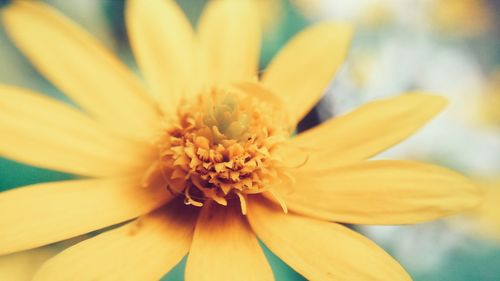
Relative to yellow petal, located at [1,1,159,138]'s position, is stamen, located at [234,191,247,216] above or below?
below

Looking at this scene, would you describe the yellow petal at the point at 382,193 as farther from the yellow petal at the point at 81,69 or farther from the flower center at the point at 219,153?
the yellow petal at the point at 81,69

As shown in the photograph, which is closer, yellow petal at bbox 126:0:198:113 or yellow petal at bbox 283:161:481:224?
yellow petal at bbox 283:161:481:224

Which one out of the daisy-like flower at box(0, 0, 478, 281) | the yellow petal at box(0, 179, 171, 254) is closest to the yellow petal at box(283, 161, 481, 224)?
the daisy-like flower at box(0, 0, 478, 281)

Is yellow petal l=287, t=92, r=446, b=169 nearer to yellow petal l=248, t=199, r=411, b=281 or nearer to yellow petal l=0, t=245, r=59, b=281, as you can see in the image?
yellow petal l=248, t=199, r=411, b=281

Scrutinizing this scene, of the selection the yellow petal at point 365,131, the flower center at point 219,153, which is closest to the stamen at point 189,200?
the flower center at point 219,153

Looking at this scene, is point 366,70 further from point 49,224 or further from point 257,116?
point 49,224

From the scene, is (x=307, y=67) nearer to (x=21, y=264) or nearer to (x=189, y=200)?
(x=189, y=200)
